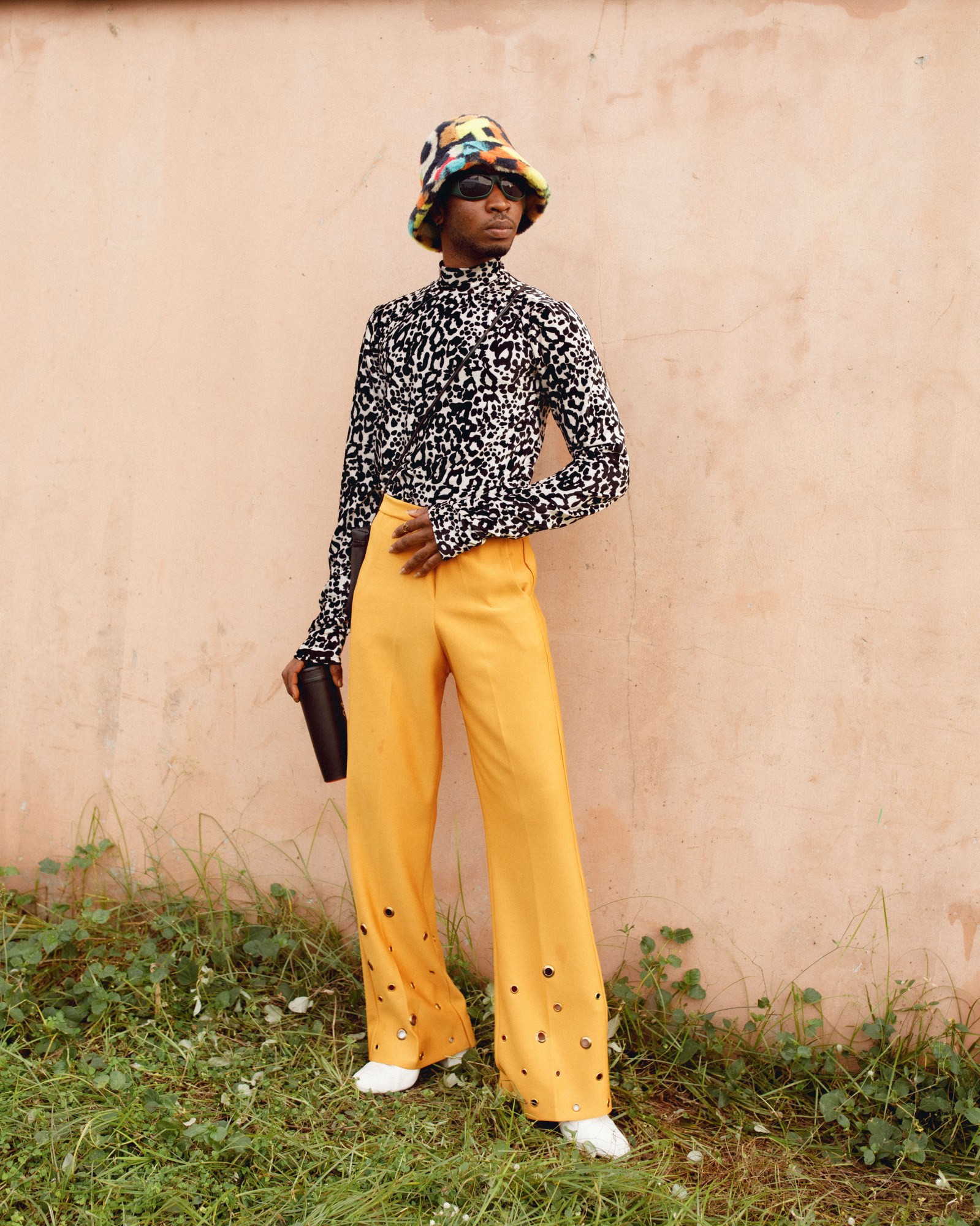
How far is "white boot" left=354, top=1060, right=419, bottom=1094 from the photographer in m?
2.34

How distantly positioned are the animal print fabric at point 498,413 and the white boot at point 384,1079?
4.22 feet

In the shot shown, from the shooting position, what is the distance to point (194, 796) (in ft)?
9.95

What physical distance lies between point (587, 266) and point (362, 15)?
98 centimetres

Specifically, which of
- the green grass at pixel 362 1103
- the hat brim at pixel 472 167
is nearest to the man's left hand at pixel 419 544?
the hat brim at pixel 472 167

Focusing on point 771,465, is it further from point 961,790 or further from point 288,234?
point 288,234

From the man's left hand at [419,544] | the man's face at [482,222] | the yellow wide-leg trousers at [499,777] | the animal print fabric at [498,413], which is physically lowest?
the yellow wide-leg trousers at [499,777]

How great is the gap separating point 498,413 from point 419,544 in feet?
1.16

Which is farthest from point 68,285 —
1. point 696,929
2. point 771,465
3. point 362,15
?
point 696,929

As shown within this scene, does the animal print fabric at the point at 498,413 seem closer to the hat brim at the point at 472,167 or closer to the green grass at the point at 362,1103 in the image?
the hat brim at the point at 472,167

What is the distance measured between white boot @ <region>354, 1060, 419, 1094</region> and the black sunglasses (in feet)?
6.81

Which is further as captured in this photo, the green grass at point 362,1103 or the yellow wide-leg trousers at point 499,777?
the yellow wide-leg trousers at point 499,777

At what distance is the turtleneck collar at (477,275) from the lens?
225cm

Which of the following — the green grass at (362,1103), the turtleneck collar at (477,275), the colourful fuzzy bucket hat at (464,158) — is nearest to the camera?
the green grass at (362,1103)

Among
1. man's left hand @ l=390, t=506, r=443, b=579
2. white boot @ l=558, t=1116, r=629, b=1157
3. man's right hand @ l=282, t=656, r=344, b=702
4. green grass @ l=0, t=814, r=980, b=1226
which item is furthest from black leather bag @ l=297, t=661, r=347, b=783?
white boot @ l=558, t=1116, r=629, b=1157
